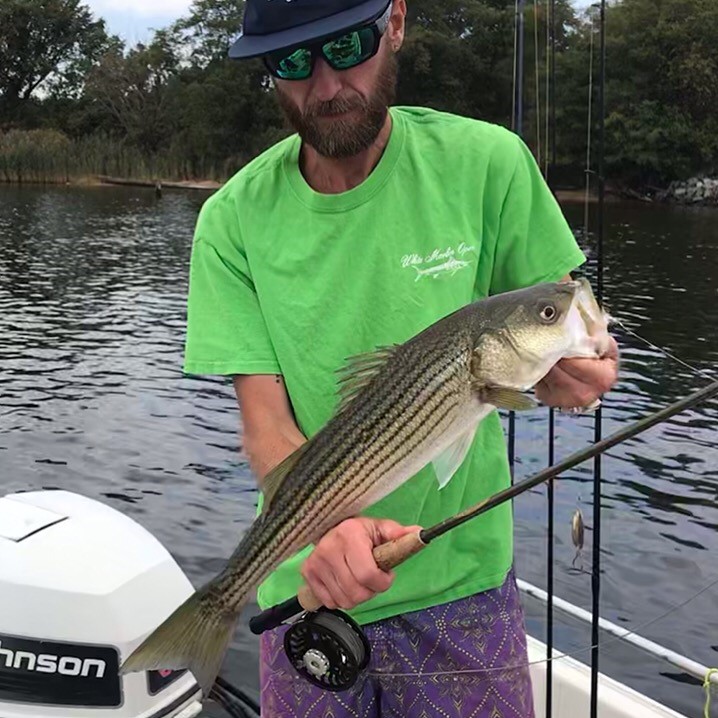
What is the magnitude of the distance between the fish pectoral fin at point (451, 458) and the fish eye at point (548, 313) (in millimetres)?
349

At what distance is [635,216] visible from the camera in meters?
44.5

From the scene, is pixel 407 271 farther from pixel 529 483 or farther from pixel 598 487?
pixel 598 487

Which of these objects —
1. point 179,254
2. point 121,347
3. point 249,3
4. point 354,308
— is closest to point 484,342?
point 354,308

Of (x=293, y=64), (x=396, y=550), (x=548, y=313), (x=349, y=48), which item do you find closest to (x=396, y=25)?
(x=349, y=48)

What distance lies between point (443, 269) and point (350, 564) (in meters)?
0.87

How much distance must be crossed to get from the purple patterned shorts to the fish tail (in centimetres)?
34

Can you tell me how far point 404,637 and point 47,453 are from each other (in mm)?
10096

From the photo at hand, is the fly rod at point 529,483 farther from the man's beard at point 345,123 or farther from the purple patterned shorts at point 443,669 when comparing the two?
the man's beard at point 345,123

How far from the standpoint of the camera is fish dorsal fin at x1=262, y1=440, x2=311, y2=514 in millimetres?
2571

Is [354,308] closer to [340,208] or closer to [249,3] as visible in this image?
[340,208]

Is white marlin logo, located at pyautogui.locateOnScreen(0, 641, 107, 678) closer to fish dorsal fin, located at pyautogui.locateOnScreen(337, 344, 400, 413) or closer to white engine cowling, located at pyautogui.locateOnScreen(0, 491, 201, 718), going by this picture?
white engine cowling, located at pyautogui.locateOnScreen(0, 491, 201, 718)

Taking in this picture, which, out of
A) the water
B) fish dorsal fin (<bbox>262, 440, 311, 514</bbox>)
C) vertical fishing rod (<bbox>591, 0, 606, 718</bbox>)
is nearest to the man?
fish dorsal fin (<bbox>262, 440, 311, 514</bbox>)

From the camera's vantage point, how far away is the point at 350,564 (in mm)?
2322

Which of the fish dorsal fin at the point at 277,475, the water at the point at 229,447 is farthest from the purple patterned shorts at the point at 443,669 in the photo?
the water at the point at 229,447
